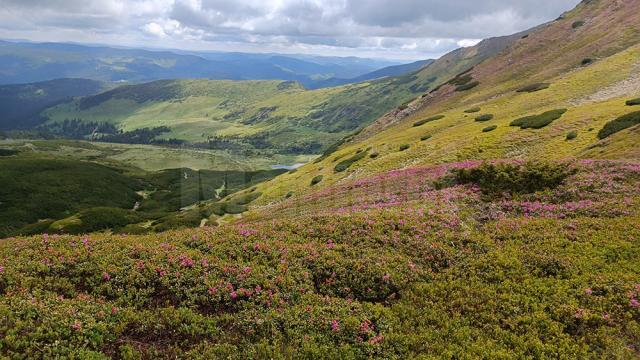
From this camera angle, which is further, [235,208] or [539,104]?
[235,208]

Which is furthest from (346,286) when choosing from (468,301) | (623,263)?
(623,263)

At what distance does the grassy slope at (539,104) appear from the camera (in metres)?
43.6

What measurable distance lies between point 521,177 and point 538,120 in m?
27.9

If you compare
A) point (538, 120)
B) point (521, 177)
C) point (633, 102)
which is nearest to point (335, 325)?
point (521, 177)

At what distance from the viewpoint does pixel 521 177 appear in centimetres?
2592

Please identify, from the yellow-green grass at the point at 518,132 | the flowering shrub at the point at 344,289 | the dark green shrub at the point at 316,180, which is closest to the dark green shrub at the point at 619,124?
the yellow-green grass at the point at 518,132

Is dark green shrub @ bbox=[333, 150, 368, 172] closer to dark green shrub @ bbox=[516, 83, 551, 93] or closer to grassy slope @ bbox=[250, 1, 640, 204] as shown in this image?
grassy slope @ bbox=[250, 1, 640, 204]

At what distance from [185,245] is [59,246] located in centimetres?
527

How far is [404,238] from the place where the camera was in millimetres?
18953

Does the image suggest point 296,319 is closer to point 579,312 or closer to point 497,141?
point 579,312

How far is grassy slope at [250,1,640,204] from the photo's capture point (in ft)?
143

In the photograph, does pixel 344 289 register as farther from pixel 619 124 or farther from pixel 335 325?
pixel 619 124

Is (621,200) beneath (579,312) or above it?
above

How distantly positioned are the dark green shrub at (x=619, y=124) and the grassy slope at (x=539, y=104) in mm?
1292
